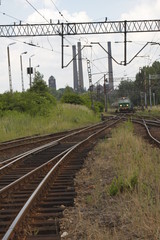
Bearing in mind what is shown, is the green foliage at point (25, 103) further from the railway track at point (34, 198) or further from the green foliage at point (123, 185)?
the green foliage at point (123, 185)

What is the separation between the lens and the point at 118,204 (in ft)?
24.1

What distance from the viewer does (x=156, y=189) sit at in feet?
26.5

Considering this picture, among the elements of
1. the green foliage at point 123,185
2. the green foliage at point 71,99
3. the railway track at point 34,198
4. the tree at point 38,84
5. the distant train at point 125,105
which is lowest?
the railway track at point 34,198

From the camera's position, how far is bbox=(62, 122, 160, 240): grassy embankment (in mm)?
5656

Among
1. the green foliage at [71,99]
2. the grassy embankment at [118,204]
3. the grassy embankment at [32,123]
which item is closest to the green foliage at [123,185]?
the grassy embankment at [118,204]

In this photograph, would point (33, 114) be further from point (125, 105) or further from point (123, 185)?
point (125, 105)

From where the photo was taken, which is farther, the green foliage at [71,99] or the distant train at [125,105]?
the distant train at [125,105]

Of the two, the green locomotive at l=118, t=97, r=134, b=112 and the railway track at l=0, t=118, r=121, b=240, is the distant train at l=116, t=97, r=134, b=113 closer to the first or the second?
the green locomotive at l=118, t=97, r=134, b=112

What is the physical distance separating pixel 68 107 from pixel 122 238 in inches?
1822

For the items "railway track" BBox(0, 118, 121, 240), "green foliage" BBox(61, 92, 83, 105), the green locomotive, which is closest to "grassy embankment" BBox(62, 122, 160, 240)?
"railway track" BBox(0, 118, 121, 240)

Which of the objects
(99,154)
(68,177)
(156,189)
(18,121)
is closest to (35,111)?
(18,121)

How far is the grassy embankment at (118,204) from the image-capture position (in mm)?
5656

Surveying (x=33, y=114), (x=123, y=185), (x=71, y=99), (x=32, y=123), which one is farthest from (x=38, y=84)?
(x=123, y=185)

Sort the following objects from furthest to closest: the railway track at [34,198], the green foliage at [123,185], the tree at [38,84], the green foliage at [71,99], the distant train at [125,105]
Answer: the distant train at [125,105]
the green foliage at [71,99]
the tree at [38,84]
the green foliage at [123,185]
the railway track at [34,198]
